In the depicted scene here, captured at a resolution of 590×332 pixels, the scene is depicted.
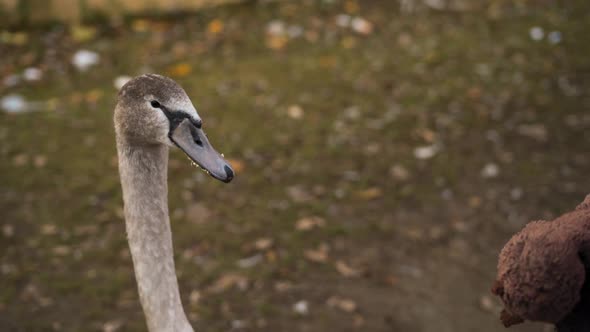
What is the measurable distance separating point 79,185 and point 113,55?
2.16m

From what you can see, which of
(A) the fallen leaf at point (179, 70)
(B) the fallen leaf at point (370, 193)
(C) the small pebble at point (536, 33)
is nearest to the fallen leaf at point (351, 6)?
(C) the small pebble at point (536, 33)

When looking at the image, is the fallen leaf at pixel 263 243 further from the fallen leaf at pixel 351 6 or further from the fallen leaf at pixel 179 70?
the fallen leaf at pixel 351 6

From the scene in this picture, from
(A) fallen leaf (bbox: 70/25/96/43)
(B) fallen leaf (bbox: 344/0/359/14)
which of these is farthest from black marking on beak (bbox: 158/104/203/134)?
(B) fallen leaf (bbox: 344/0/359/14)

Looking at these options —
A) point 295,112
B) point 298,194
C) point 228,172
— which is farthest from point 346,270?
point 228,172

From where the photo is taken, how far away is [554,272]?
1413mm

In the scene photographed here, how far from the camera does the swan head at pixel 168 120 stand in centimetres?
246

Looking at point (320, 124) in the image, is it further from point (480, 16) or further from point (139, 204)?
point (139, 204)

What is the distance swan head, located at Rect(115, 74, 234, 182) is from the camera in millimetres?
2459

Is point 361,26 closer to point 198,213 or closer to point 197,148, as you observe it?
point 198,213

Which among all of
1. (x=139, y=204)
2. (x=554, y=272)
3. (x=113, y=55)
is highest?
(x=554, y=272)

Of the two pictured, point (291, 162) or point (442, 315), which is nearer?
point (442, 315)

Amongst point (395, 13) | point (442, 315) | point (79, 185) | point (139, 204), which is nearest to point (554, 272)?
point (139, 204)

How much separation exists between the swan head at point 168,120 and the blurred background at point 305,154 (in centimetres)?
192

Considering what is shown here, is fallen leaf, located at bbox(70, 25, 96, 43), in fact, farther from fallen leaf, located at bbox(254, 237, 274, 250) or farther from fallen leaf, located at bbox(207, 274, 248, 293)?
fallen leaf, located at bbox(207, 274, 248, 293)
